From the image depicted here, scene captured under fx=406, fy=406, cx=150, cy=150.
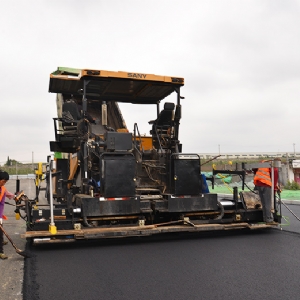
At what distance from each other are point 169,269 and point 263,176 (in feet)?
11.2

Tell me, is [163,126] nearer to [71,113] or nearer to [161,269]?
[71,113]

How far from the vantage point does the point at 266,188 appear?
24.1ft

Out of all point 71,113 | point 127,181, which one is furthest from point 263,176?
point 71,113

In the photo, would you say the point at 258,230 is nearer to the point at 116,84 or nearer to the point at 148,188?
the point at 148,188

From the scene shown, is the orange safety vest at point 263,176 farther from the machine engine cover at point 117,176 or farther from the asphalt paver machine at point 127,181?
the machine engine cover at point 117,176

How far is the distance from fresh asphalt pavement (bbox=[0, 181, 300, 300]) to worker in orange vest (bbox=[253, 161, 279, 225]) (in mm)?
477

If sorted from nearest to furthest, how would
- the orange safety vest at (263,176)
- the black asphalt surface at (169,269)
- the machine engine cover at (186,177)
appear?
1. the black asphalt surface at (169,269)
2. the machine engine cover at (186,177)
3. the orange safety vest at (263,176)

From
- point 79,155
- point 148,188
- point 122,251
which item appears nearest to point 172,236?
point 148,188

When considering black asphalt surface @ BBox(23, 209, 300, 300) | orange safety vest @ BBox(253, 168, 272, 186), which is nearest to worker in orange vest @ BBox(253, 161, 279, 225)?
orange safety vest @ BBox(253, 168, 272, 186)

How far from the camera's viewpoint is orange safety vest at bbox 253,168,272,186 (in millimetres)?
7379

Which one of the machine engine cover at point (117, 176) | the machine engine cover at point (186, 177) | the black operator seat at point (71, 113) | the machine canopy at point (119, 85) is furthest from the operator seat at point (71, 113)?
the machine engine cover at point (186, 177)

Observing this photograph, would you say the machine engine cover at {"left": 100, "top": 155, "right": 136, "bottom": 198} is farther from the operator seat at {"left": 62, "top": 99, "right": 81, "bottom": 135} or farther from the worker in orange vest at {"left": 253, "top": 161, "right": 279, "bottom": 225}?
the worker in orange vest at {"left": 253, "top": 161, "right": 279, "bottom": 225}

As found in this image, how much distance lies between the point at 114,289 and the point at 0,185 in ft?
8.25

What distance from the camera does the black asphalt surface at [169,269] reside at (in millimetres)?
3869
